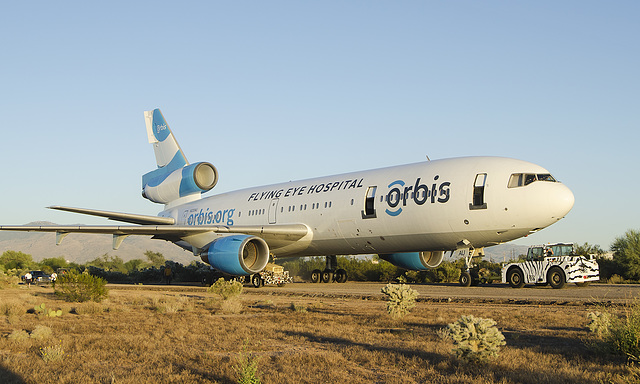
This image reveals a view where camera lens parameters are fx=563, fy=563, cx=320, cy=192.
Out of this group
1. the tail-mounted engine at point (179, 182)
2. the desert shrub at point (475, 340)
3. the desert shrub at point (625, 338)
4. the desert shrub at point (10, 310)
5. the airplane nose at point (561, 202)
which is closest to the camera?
the desert shrub at point (475, 340)

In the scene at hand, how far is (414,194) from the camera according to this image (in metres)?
19.9

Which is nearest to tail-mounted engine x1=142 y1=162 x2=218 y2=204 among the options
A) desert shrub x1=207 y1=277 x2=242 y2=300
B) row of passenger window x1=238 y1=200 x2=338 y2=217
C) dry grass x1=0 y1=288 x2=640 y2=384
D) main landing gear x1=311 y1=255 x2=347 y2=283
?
row of passenger window x1=238 y1=200 x2=338 y2=217

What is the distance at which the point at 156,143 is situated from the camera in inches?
1385

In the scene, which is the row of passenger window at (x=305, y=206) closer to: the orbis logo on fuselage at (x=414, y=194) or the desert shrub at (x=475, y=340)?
the orbis logo on fuselage at (x=414, y=194)

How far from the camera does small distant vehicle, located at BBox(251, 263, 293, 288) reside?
25.6m

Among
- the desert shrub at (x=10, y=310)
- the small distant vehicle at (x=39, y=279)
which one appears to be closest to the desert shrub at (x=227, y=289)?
the desert shrub at (x=10, y=310)

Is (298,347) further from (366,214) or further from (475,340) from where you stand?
(366,214)

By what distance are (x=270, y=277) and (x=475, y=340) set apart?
19880 millimetres

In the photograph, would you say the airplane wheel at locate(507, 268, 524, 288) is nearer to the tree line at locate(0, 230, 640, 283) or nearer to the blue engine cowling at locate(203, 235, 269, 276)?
the tree line at locate(0, 230, 640, 283)

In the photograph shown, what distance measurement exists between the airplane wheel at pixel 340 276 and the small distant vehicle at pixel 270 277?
10.9ft

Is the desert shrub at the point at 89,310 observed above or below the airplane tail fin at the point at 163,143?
below

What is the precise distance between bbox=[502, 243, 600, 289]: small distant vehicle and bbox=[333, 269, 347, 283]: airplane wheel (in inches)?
356

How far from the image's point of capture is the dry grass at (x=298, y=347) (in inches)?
252

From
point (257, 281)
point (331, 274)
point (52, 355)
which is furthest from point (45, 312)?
point (331, 274)
